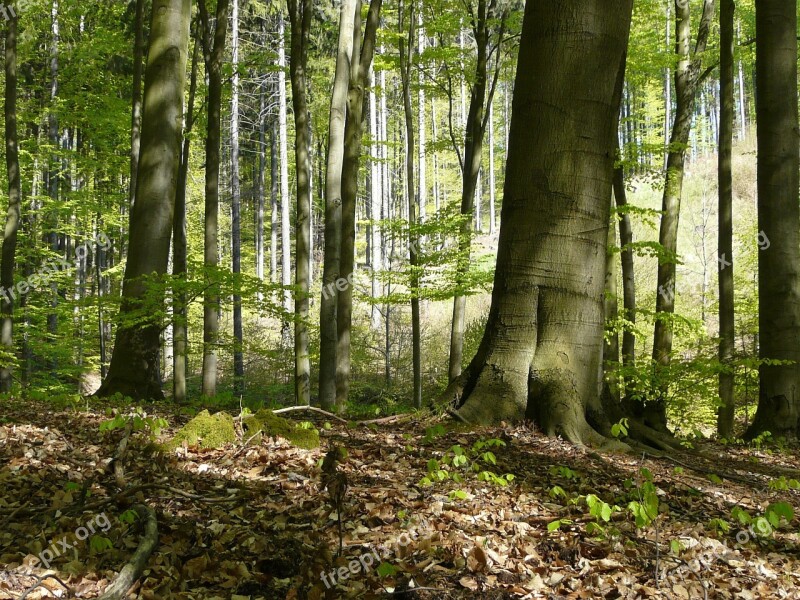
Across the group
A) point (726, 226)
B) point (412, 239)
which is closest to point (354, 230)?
point (412, 239)

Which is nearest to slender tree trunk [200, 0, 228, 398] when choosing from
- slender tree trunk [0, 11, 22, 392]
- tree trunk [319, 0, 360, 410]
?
tree trunk [319, 0, 360, 410]

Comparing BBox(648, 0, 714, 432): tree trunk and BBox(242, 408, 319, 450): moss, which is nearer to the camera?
BBox(242, 408, 319, 450): moss

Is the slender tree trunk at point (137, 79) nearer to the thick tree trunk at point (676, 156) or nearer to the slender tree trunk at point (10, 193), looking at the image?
the slender tree trunk at point (10, 193)

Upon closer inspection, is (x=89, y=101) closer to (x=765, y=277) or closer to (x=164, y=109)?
(x=164, y=109)

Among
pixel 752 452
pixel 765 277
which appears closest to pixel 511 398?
pixel 752 452

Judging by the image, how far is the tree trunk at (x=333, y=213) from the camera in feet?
33.8

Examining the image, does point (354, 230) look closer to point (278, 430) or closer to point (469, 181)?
point (469, 181)

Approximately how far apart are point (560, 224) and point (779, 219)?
17.5 ft

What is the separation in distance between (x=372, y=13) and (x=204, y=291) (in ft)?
18.3

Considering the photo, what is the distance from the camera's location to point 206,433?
4367 mm

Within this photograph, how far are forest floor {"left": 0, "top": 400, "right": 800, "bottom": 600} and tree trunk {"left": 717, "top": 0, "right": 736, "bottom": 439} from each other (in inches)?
239

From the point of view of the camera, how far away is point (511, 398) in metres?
4.86

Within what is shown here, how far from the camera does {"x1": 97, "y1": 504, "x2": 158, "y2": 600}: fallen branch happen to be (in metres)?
2.36

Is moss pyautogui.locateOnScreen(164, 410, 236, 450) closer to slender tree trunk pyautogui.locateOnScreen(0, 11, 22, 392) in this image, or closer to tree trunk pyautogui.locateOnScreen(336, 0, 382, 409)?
tree trunk pyautogui.locateOnScreen(336, 0, 382, 409)
